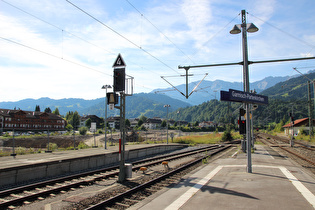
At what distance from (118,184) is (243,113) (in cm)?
787

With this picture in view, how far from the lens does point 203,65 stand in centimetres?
1566

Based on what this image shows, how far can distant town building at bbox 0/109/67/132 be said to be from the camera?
74.7 metres

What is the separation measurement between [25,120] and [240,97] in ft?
280

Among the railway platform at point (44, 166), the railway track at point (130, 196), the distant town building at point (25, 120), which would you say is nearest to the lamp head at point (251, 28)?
the railway track at point (130, 196)

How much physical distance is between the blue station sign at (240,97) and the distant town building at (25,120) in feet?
234

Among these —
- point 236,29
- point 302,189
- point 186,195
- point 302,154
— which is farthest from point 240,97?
point 302,154

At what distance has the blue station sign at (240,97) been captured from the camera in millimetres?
10594

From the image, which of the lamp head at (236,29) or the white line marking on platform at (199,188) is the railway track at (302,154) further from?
the lamp head at (236,29)

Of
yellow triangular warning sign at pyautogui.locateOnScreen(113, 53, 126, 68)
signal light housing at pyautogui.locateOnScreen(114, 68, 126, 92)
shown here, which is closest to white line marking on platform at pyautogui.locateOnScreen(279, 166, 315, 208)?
signal light housing at pyautogui.locateOnScreen(114, 68, 126, 92)

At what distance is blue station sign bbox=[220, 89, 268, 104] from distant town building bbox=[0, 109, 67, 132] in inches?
2810

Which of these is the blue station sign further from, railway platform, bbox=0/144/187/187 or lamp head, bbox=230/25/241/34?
railway platform, bbox=0/144/187/187

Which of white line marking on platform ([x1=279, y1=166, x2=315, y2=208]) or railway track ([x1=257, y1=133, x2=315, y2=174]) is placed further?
railway track ([x1=257, y1=133, x2=315, y2=174])

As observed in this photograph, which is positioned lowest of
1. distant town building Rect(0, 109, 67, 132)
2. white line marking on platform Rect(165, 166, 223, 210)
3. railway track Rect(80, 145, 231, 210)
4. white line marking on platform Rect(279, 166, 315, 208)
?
railway track Rect(80, 145, 231, 210)

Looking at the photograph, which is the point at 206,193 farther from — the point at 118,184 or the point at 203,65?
the point at 203,65
